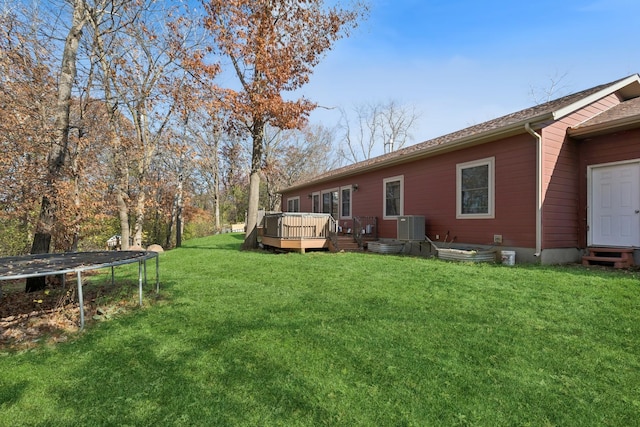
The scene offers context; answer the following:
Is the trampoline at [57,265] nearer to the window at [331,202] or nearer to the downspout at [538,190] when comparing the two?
the downspout at [538,190]

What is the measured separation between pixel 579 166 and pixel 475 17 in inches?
249

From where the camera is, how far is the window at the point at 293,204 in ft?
60.5

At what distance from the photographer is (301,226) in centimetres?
1032

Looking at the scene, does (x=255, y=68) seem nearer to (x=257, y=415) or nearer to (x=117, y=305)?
(x=117, y=305)

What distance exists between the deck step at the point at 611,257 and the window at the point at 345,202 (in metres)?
7.92

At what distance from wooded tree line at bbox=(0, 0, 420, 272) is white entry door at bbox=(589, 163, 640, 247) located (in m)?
8.87

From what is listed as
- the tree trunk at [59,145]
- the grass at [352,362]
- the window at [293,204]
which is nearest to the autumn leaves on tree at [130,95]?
the tree trunk at [59,145]

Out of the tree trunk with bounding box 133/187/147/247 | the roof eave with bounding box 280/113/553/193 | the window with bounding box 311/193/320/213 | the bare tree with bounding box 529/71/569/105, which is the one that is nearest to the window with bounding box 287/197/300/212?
the window with bounding box 311/193/320/213

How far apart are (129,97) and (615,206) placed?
Result: 1189 centimetres

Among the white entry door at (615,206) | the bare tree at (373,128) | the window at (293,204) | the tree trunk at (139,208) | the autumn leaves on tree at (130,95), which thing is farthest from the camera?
the bare tree at (373,128)

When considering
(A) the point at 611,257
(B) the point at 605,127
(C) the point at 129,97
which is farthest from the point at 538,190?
(C) the point at 129,97

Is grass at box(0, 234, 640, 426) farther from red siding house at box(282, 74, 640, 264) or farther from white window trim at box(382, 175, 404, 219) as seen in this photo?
white window trim at box(382, 175, 404, 219)

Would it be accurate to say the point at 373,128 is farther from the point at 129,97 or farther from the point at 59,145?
the point at 59,145

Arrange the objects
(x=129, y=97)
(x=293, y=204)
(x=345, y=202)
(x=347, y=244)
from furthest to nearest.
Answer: (x=293, y=204) → (x=345, y=202) → (x=347, y=244) → (x=129, y=97)
